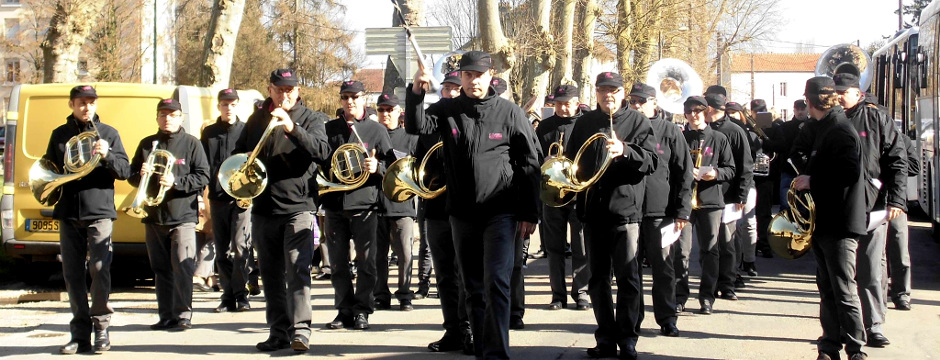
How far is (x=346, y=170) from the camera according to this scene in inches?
360

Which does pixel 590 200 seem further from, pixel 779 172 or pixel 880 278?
pixel 779 172

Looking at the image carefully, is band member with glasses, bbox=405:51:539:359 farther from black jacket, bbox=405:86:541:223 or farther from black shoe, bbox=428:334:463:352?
black shoe, bbox=428:334:463:352

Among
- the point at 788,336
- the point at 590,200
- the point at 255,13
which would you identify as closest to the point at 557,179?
the point at 590,200

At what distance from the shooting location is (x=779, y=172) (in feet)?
46.3

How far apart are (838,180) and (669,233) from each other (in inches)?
69.6

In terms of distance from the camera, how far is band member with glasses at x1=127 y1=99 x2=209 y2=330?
29.4 ft

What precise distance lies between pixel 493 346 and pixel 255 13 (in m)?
41.1

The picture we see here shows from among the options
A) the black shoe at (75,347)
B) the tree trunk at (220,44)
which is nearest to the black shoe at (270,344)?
the black shoe at (75,347)

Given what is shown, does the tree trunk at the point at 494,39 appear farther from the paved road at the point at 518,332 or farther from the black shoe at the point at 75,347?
the black shoe at the point at 75,347

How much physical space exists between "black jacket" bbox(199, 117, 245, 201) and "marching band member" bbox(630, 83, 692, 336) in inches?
151

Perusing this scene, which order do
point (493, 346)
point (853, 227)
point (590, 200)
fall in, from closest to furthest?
point (493, 346) < point (853, 227) < point (590, 200)

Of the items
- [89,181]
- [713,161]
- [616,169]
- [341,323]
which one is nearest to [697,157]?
[713,161]

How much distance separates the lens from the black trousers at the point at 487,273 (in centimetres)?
Result: 671

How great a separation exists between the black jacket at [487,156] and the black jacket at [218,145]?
3634 millimetres
